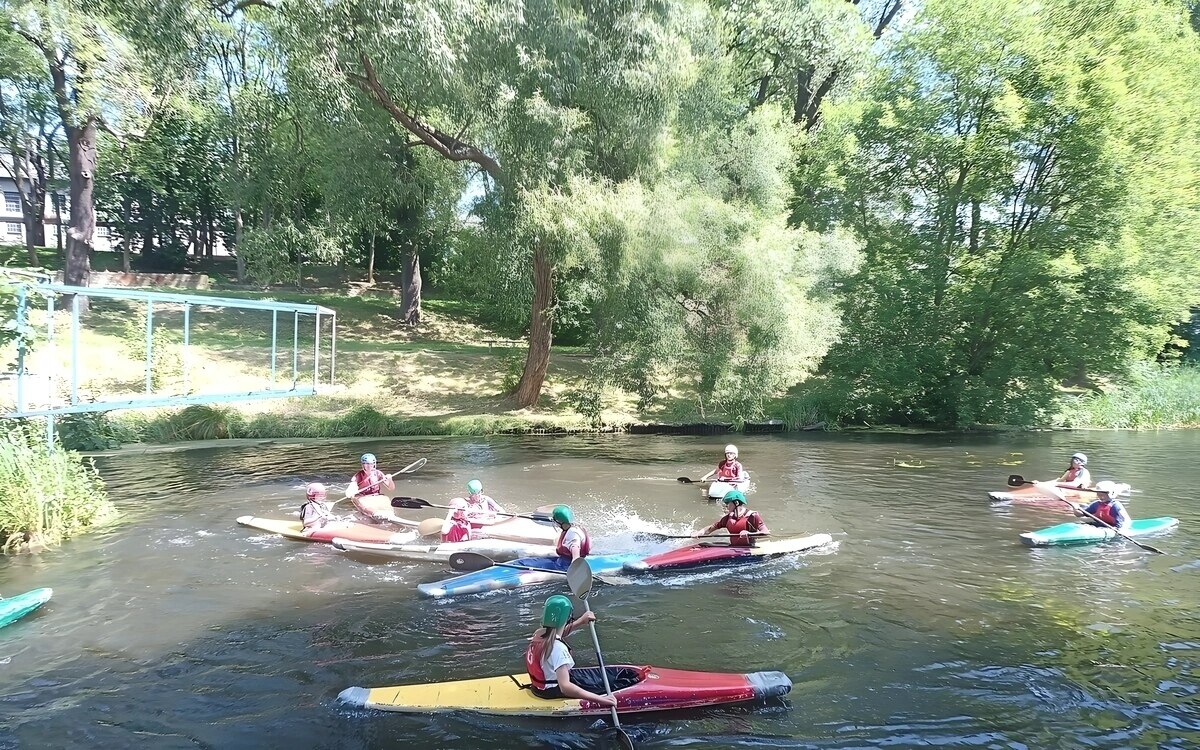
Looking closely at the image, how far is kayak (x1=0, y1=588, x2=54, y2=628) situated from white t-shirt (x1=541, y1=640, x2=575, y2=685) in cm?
591

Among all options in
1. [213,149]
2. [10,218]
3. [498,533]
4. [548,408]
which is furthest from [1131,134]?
[10,218]

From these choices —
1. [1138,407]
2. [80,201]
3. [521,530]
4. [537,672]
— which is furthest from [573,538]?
[1138,407]

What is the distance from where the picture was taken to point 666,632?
7.83 meters

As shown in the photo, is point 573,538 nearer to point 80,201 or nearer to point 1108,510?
point 1108,510

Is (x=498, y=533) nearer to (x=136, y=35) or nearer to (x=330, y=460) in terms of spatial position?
(x=330, y=460)

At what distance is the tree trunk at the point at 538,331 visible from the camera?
2070 centimetres

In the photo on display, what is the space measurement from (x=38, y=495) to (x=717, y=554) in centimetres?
937

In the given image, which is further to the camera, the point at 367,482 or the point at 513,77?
the point at 513,77

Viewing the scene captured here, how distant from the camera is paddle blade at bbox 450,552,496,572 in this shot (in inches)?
360

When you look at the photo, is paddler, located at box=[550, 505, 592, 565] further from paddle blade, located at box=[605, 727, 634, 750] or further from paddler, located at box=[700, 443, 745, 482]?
paddler, located at box=[700, 443, 745, 482]

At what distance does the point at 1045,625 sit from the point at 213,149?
35414 mm

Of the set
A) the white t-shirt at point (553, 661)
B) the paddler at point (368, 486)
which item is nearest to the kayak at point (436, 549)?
the paddler at point (368, 486)

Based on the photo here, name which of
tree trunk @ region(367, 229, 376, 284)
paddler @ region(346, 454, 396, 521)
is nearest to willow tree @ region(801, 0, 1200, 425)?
paddler @ region(346, 454, 396, 521)

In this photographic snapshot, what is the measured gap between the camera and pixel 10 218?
4784 centimetres
